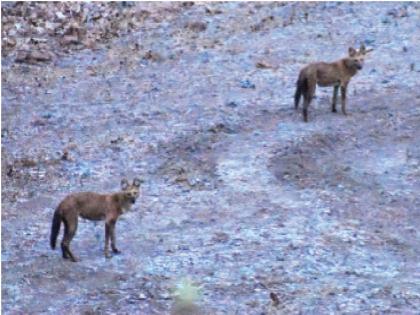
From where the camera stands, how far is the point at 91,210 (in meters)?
11.1

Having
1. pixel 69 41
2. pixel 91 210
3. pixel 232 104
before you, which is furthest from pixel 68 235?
pixel 69 41

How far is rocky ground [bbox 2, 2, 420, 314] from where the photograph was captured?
10562 millimetres

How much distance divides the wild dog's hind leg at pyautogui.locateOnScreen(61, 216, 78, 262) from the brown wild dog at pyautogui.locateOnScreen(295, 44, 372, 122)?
523cm

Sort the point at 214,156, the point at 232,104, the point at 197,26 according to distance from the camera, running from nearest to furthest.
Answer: the point at 214,156 → the point at 232,104 → the point at 197,26

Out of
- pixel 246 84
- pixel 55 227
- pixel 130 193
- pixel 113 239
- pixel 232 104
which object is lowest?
pixel 113 239

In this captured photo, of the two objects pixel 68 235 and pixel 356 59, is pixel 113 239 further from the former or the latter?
pixel 356 59

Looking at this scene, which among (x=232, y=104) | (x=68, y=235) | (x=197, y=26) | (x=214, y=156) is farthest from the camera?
(x=197, y=26)

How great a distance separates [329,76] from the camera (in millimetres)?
15336

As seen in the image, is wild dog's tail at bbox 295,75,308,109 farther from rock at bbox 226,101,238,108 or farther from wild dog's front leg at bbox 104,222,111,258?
wild dog's front leg at bbox 104,222,111,258

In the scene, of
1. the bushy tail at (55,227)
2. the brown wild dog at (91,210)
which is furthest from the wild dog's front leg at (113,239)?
the bushy tail at (55,227)

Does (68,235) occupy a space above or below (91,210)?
below

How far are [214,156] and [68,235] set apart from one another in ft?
A: 12.1

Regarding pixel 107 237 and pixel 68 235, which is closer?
pixel 68 235

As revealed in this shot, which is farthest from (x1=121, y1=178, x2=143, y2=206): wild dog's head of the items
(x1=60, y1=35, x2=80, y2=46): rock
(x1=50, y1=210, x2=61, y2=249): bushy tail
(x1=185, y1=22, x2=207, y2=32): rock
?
(x1=185, y1=22, x2=207, y2=32): rock
